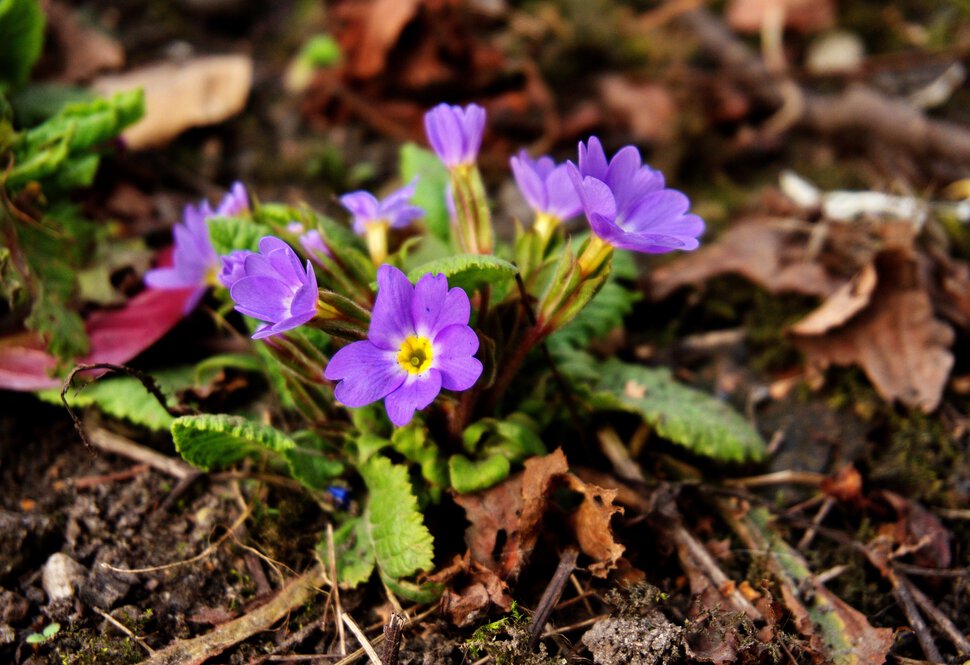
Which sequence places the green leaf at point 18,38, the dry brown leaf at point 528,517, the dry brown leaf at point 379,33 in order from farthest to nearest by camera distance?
1. the dry brown leaf at point 379,33
2. the green leaf at point 18,38
3. the dry brown leaf at point 528,517

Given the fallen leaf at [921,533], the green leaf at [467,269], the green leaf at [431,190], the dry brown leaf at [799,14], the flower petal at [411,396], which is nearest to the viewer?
the flower petal at [411,396]

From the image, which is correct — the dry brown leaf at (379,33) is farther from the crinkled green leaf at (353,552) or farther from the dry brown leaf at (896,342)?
the crinkled green leaf at (353,552)

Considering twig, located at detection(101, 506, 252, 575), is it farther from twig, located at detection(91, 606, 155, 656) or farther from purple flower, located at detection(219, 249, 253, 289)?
purple flower, located at detection(219, 249, 253, 289)

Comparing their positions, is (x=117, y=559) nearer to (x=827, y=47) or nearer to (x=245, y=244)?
(x=245, y=244)

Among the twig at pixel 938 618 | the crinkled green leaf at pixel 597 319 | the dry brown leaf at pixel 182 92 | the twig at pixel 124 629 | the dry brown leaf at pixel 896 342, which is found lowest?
the twig at pixel 938 618

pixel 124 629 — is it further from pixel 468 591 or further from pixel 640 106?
pixel 640 106

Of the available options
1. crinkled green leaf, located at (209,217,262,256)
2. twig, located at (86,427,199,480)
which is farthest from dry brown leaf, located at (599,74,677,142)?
twig, located at (86,427,199,480)

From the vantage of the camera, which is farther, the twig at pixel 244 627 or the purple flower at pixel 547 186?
the purple flower at pixel 547 186

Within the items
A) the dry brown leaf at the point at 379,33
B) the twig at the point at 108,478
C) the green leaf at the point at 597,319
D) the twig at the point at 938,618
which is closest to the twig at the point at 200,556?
the twig at the point at 108,478
